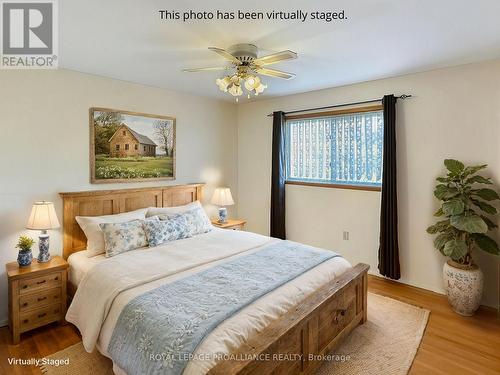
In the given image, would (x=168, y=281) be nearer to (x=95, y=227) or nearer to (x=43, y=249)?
(x=95, y=227)

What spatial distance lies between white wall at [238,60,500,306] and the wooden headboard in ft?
5.85

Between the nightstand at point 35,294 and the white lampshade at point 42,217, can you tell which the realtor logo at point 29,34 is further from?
the nightstand at point 35,294

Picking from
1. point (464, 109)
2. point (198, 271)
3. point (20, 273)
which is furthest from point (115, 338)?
point (464, 109)

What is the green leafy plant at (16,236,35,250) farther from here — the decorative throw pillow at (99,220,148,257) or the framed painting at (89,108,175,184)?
the framed painting at (89,108,175,184)

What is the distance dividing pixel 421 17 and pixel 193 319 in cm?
252

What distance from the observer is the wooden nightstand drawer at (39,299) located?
2.48 m

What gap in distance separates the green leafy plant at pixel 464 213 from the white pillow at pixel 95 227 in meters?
3.31

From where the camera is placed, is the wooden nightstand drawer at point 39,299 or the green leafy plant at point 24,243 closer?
the wooden nightstand drawer at point 39,299

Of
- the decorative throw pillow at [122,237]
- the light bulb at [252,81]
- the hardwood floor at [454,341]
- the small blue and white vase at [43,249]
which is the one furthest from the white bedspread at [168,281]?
the light bulb at [252,81]

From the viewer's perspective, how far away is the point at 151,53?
264 centimetres

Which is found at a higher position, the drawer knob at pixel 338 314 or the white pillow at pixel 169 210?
the white pillow at pixel 169 210

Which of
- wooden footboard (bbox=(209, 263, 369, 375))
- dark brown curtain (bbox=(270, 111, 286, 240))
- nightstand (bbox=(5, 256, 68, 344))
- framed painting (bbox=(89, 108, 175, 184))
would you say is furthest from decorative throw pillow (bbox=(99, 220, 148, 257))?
dark brown curtain (bbox=(270, 111, 286, 240))

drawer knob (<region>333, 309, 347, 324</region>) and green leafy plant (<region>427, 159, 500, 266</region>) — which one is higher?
green leafy plant (<region>427, 159, 500, 266</region>)

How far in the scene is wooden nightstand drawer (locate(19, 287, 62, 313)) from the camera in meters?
2.48
